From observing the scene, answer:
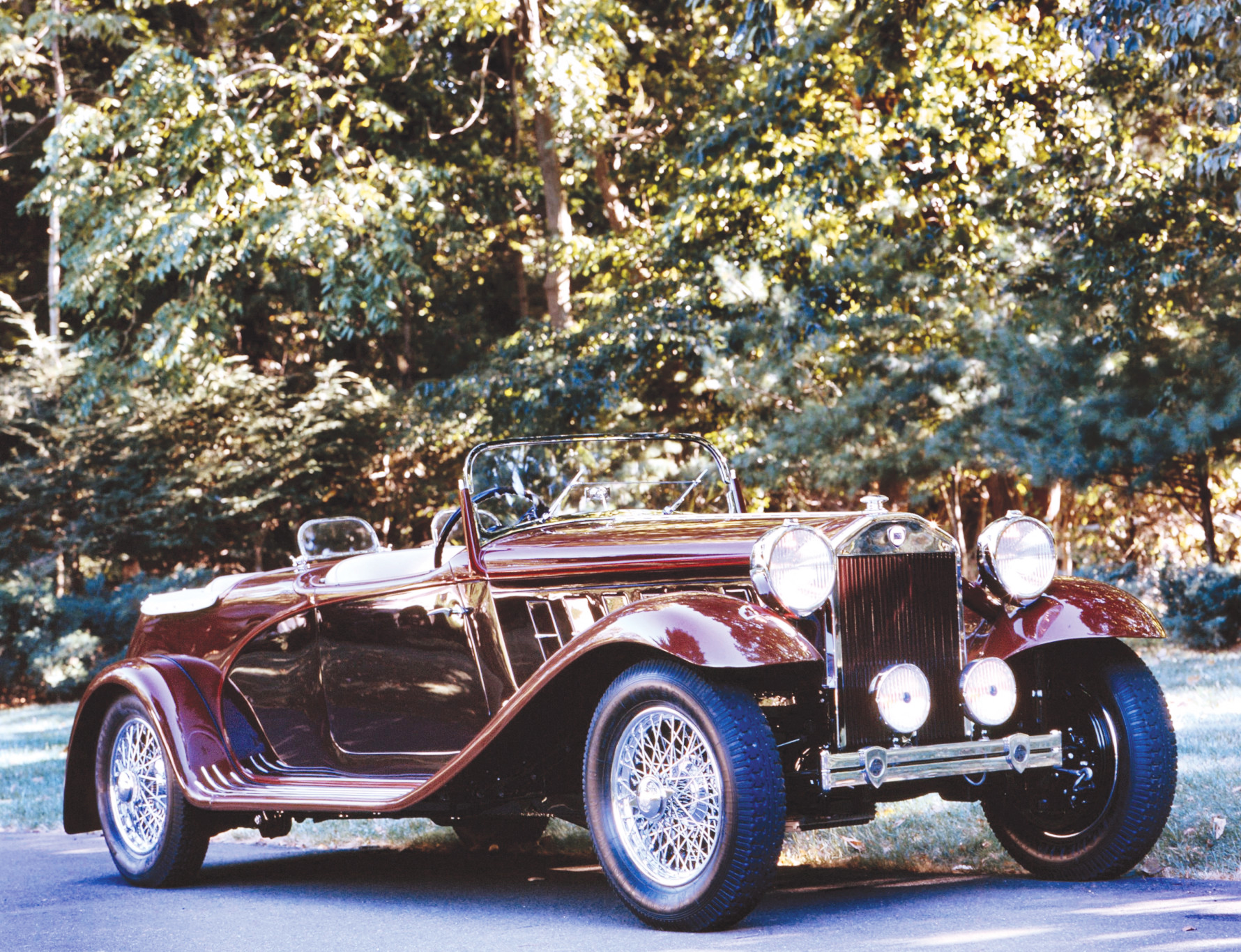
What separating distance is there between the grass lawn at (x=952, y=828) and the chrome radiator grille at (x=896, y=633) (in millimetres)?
971

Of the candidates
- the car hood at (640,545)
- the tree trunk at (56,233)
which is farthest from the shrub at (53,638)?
the car hood at (640,545)

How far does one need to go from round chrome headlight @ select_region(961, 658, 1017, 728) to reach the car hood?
2.12 feet

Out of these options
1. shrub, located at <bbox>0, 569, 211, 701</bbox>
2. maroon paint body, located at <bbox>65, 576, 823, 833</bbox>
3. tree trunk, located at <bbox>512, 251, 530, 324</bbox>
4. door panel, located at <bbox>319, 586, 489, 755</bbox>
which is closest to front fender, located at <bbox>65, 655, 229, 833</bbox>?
maroon paint body, located at <bbox>65, 576, 823, 833</bbox>

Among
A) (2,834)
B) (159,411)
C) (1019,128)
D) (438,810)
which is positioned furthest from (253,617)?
(159,411)

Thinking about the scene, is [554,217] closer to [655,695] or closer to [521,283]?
[521,283]

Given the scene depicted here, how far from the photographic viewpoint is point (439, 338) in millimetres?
23109

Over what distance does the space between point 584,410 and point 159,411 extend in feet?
25.4

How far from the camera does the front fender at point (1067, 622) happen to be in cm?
475

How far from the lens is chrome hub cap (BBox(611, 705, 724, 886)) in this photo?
168 inches

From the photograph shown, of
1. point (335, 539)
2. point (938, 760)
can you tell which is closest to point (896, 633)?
point (938, 760)

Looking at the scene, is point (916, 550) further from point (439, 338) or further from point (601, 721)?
point (439, 338)

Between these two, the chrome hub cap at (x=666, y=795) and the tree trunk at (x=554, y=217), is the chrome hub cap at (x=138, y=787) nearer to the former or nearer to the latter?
the chrome hub cap at (x=666, y=795)

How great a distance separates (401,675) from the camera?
5695 millimetres

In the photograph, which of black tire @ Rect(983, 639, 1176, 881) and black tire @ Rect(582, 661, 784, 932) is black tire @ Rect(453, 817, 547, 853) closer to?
black tire @ Rect(582, 661, 784, 932)
